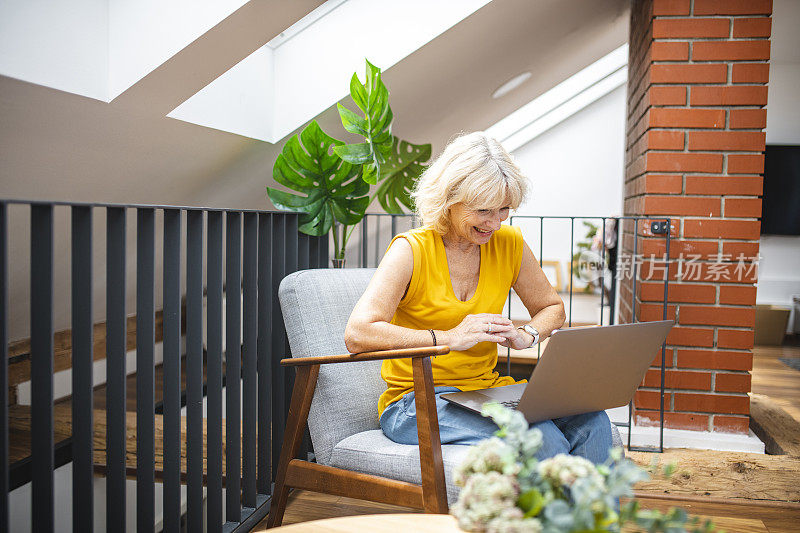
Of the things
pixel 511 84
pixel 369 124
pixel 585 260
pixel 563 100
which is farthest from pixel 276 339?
pixel 563 100

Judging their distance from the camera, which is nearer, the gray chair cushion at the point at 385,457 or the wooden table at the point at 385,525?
the wooden table at the point at 385,525

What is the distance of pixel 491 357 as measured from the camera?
1810 mm

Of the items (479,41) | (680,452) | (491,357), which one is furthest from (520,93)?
(491,357)

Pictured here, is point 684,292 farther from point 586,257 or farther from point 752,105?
point 586,257

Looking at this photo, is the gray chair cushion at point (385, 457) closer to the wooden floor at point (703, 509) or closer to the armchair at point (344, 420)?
the armchair at point (344, 420)

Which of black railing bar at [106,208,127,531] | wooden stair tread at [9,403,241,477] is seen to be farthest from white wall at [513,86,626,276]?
black railing bar at [106,208,127,531]

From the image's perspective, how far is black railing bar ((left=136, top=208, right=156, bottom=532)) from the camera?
1.48m

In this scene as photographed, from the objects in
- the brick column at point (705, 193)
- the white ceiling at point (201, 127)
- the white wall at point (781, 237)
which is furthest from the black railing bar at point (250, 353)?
the white wall at point (781, 237)

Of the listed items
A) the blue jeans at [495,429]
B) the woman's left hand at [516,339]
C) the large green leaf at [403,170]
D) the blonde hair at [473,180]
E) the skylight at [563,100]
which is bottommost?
the blue jeans at [495,429]

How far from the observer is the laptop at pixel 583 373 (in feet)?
4.36

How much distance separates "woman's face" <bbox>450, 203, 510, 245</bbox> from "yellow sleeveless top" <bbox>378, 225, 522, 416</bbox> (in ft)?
0.25

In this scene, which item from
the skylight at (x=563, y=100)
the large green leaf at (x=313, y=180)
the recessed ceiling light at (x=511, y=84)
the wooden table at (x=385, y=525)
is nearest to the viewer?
the wooden table at (x=385, y=525)

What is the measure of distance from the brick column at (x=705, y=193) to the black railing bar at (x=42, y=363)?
2267mm

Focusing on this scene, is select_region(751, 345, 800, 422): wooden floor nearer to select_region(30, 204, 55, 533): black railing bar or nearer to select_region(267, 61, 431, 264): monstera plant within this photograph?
select_region(267, 61, 431, 264): monstera plant
